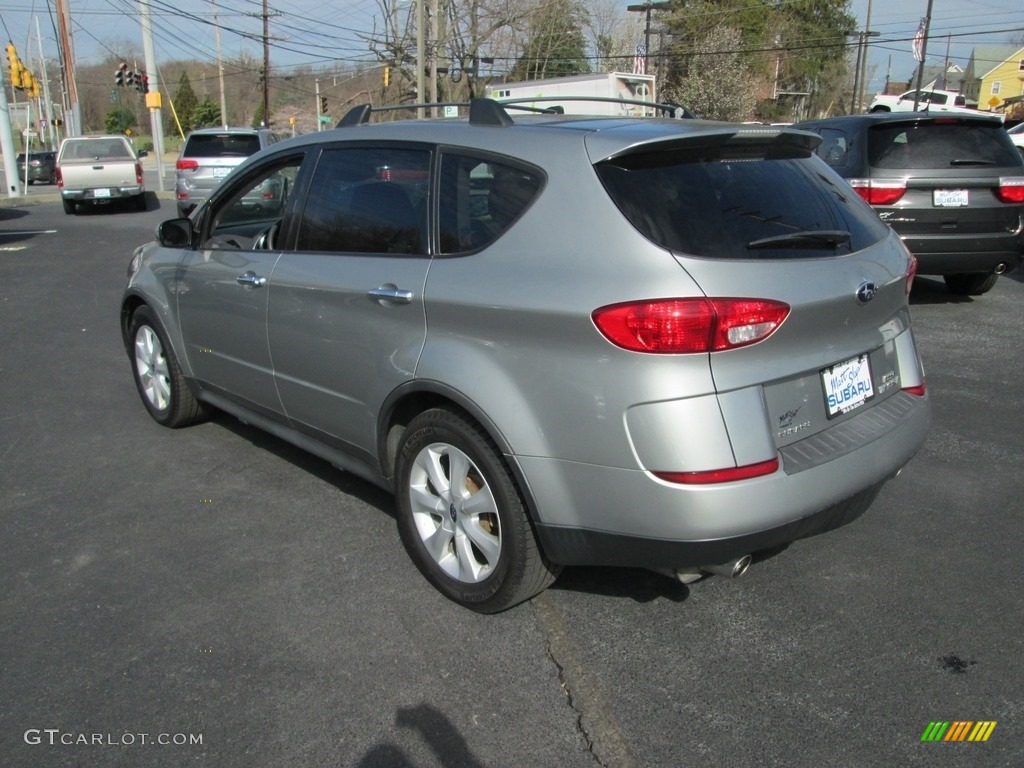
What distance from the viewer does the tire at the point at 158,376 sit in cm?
525

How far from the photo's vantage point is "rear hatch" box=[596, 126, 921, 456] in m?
2.77

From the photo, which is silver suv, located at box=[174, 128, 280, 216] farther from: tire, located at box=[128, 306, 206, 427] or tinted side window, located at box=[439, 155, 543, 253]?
tinted side window, located at box=[439, 155, 543, 253]

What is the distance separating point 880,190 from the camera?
7.72 metres

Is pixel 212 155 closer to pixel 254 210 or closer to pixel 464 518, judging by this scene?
pixel 254 210

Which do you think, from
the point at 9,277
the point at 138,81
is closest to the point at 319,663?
the point at 9,277

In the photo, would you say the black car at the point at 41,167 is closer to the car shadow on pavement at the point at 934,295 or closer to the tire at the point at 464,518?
the car shadow on pavement at the point at 934,295

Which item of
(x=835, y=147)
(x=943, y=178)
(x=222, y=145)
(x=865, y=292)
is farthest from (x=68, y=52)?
(x=865, y=292)

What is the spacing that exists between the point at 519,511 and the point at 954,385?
4.35 metres

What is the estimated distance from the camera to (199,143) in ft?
59.5

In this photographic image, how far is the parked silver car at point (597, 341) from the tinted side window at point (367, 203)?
0.01m

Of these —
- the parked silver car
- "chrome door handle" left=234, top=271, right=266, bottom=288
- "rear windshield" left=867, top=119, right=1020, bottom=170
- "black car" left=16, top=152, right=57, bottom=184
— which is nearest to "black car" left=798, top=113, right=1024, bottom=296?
"rear windshield" left=867, top=119, right=1020, bottom=170

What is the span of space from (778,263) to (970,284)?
7323 mm

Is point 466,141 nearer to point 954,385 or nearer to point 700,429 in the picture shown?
point 700,429

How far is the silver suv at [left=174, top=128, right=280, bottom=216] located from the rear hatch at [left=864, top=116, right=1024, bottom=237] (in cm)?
1318
